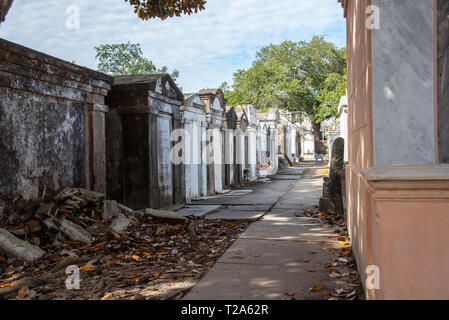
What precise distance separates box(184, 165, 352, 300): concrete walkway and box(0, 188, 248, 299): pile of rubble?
212 mm

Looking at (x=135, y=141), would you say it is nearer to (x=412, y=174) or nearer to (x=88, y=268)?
(x=88, y=268)

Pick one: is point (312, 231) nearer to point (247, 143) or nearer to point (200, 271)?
point (200, 271)

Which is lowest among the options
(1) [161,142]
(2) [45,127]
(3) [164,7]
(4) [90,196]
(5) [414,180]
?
(4) [90,196]

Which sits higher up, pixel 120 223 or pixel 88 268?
pixel 120 223

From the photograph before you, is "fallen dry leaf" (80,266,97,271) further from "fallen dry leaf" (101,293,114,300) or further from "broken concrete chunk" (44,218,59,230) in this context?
"broken concrete chunk" (44,218,59,230)

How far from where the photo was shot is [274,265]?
3770mm

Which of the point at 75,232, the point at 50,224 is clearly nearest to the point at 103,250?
the point at 75,232

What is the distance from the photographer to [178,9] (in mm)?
5305

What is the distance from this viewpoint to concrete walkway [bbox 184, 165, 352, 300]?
9.92 ft

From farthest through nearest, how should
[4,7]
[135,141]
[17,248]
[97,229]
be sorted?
1. [135,141]
2. [97,229]
3. [17,248]
4. [4,7]

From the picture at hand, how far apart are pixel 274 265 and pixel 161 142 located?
14.0ft

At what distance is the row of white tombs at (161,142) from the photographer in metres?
6.82

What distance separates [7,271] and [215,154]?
7881 millimetres
